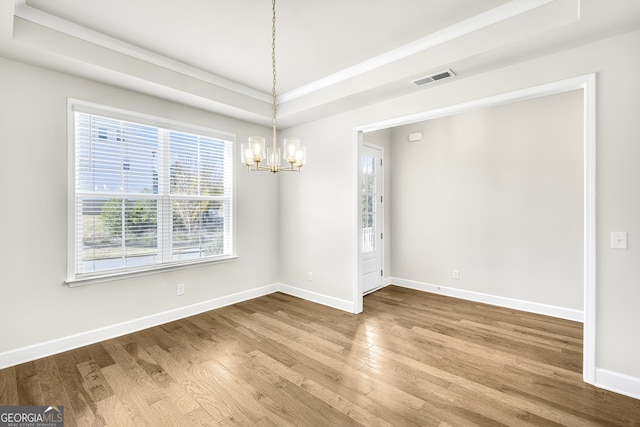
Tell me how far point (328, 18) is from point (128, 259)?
10.7 feet

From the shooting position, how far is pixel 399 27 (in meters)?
2.65

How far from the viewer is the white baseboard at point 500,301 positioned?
12.1 ft

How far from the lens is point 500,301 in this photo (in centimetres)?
421

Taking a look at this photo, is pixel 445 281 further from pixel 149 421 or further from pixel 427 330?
pixel 149 421

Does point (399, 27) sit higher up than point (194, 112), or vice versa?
point (399, 27)

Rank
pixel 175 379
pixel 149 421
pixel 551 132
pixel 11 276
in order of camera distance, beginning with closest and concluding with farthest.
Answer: pixel 149 421, pixel 175 379, pixel 11 276, pixel 551 132

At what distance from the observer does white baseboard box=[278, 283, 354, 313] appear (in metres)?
4.09

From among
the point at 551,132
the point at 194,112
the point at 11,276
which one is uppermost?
the point at 194,112

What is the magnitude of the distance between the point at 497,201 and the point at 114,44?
4.97 metres

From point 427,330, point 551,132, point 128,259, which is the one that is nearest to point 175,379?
point 128,259

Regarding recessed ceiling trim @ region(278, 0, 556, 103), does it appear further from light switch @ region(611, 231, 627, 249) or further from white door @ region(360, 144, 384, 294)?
light switch @ region(611, 231, 627, 249)
